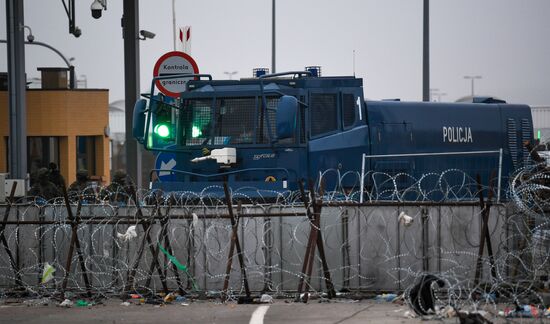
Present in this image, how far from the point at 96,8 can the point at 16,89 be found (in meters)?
2.53

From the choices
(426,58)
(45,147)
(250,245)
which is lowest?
(250,245)

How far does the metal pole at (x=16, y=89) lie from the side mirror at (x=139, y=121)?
4987 millimetres

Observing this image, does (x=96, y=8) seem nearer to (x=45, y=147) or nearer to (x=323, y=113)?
(x=323, y=113)

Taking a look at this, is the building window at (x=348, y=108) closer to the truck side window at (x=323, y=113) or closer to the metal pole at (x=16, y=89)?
the truck side window at (x=323, y=113)

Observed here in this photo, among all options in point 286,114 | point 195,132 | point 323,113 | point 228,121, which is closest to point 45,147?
point 195,132

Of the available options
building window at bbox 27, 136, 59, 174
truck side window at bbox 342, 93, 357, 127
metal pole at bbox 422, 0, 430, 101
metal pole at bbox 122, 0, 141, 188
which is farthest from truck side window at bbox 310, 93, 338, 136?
building window at bbox 27, 136, 59, 174

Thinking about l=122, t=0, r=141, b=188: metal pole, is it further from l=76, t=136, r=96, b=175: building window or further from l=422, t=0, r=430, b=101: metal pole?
l=76, t=136, r=96, b=175: building window

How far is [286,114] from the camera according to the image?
1878cm

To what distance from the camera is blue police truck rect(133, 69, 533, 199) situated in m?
19.8

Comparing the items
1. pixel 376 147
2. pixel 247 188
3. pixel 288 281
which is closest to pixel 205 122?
pixel 247 188

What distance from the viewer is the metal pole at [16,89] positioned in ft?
81.2

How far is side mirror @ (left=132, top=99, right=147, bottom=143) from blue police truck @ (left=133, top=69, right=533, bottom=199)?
2 centimetres

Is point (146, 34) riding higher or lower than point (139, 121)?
higher

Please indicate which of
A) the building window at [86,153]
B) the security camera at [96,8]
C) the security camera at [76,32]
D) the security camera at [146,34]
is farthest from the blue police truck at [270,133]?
the building window at [86,153]
